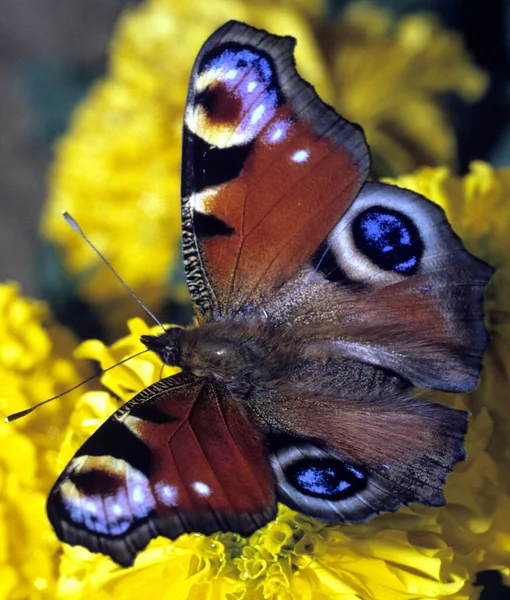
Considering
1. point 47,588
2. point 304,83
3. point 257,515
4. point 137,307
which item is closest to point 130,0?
point 137,307

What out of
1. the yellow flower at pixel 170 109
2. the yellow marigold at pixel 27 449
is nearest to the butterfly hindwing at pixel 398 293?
the yellow marigold at pixel 27 449

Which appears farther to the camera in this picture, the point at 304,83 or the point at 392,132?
the point at 392,132

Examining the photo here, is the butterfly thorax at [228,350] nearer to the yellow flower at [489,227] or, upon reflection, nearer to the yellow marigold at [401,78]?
the yellow flower at [489,227]

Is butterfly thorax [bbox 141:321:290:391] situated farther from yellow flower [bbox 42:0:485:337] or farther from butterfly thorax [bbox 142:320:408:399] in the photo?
yellow flower [bbox 42:0:485:337]

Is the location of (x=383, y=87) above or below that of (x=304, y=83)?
above

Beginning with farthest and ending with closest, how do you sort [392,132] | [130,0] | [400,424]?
[130,0], [392,132], [400,424]

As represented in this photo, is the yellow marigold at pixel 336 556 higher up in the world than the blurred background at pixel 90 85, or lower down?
lower down

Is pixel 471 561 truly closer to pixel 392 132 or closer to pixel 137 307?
pixel 137 307

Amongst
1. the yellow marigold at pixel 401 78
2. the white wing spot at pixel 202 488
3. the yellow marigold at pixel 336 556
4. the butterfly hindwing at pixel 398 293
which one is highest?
the yellow marigold at pixel 401 78
